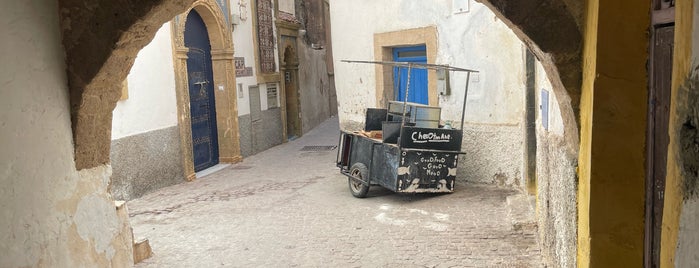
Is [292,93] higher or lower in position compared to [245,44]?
lower

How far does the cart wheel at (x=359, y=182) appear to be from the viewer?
8305 millimetres

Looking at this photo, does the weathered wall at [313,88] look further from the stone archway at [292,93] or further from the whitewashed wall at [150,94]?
the whitewashed wall at [150,94]

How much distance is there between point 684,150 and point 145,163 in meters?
9.05

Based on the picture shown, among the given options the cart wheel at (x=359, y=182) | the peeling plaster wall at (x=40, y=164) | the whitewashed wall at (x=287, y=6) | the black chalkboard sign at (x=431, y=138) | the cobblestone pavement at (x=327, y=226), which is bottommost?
the cobblestone pavement at (x=327, y=226)

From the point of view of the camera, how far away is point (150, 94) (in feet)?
31.1

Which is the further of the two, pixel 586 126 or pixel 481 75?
pixel 481 75

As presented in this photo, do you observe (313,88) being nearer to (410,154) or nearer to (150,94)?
(150,94)

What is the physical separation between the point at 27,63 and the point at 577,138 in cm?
282

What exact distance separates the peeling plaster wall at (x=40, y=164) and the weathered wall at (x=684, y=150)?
110 inches

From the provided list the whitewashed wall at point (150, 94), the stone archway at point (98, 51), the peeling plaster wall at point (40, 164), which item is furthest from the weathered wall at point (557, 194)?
the whitewashed wall at point (150, 94)

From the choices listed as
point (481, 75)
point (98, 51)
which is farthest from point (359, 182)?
point (98, 51)

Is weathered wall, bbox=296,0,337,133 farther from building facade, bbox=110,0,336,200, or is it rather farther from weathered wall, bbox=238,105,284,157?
weathered wall, bbox=238,105,284,157

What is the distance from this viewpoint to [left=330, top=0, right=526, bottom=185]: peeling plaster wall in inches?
344

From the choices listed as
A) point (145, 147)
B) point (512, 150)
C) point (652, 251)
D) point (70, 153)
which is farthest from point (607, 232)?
point (145, 147)
